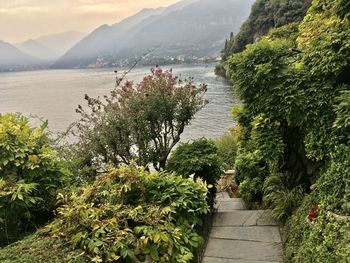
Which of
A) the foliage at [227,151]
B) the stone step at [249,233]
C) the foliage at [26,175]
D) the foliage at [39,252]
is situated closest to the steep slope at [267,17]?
the foliage at [227,151]

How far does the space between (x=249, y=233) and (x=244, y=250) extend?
0.68m

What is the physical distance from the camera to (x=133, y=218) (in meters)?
3.69

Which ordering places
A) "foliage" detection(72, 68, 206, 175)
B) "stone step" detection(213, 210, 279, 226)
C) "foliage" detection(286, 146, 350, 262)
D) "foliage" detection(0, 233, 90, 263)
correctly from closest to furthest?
"foliage" detection(0, 233, 90, 263), "foliage" detection(286, 146, 350, 262), "stone step" detection(213, 210, 279, 226), "foliage" detection(72, 68, 206, 175)

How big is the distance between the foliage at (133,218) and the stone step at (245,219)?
3057mm

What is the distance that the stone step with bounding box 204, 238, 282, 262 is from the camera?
5.73m

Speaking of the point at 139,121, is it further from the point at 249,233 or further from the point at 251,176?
the point at 249,233

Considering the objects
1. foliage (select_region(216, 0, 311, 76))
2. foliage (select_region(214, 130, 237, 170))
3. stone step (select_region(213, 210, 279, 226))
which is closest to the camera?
stone step (select_region(213, 210, 279, 226))

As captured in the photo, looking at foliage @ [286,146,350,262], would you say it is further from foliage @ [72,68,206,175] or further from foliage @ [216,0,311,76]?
foliage @ [216,0,311,76]

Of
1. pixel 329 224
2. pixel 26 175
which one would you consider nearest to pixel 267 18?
pixel 329 224

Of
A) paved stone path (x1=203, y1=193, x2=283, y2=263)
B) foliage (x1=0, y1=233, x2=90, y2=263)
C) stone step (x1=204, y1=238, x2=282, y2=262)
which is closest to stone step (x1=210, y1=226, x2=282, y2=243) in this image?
paved stone path (x1=203, y1=193, x2=283, y2=263)

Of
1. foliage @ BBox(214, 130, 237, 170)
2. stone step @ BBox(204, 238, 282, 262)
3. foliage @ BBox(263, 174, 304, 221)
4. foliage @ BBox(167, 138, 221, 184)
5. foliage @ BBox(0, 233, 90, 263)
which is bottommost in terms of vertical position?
foliage @ BBox(214, 130, 237, 170)

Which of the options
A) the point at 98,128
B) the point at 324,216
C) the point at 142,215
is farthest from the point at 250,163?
the point at 142,215

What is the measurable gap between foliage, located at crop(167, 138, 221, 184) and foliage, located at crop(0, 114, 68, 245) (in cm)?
313

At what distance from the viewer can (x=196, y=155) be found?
7977 mm
